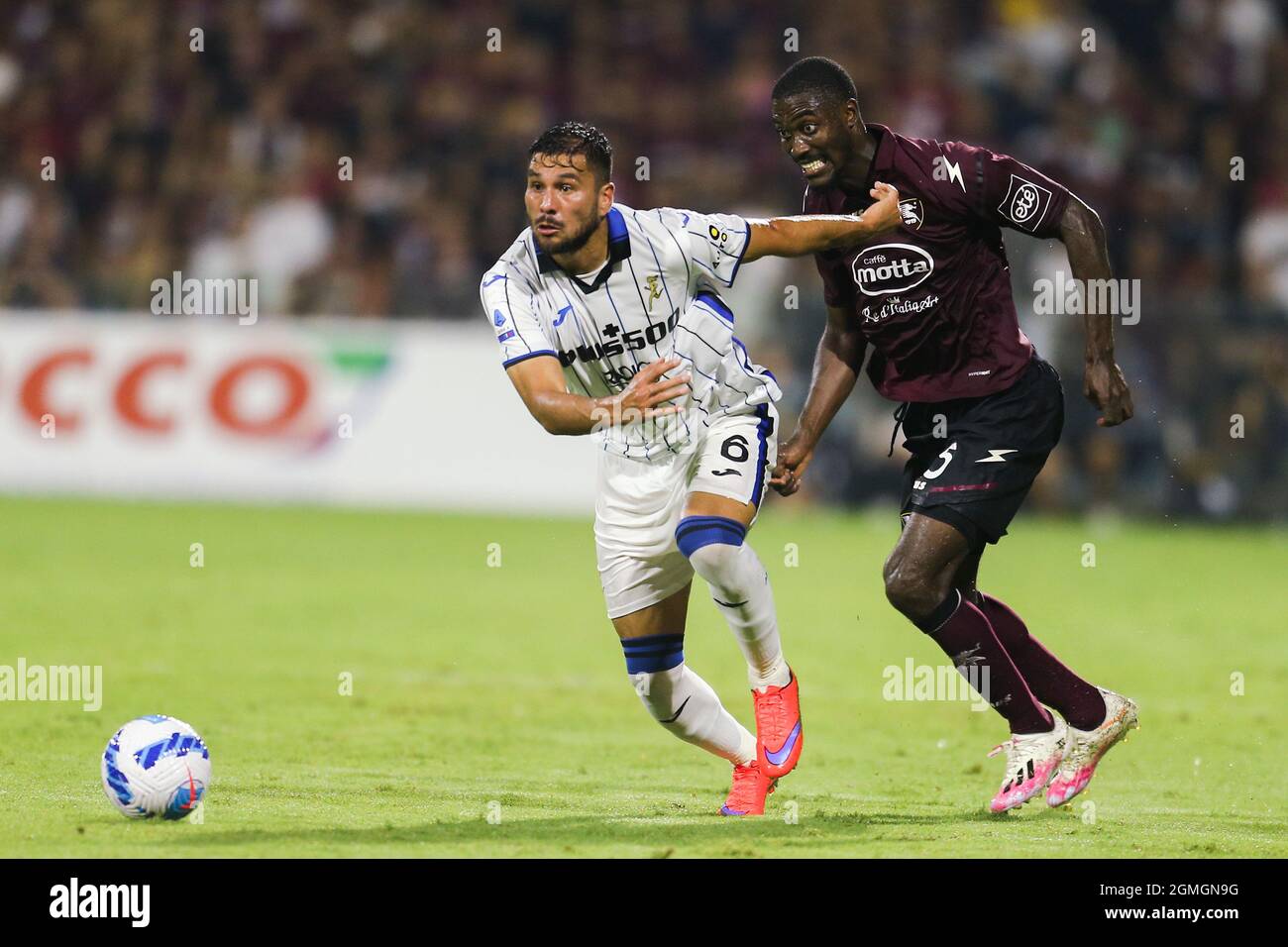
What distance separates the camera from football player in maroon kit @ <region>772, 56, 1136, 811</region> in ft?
23.1

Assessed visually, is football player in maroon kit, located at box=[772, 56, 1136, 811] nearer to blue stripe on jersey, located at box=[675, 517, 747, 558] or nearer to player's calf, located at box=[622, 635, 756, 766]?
blue stripe on jersey, located at box=[675, 517, 747, 558]

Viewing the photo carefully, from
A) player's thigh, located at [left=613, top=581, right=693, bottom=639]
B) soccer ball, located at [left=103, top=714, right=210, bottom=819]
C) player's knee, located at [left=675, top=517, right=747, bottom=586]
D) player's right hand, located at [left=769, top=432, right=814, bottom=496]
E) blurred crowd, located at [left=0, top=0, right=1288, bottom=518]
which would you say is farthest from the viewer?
blurred crowd, located at [left=0, top=0, right=1288, bottom=518]

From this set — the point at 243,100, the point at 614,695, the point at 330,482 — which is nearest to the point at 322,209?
the point at 243,100

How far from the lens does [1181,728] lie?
9258 millimetres

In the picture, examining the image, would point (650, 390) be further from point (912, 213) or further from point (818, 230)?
point (912, 213)

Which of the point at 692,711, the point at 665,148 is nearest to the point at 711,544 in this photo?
the point at 692,711

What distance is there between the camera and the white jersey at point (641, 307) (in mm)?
6977

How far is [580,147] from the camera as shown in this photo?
6.75m

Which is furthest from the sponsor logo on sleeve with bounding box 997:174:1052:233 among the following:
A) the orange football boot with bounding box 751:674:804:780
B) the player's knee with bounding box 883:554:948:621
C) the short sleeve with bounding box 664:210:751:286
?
the orange football boot with bounding box 751:674:804:780

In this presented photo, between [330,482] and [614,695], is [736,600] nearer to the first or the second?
[614,695]

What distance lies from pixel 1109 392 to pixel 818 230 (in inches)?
48.4

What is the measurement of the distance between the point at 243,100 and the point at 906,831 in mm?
15943

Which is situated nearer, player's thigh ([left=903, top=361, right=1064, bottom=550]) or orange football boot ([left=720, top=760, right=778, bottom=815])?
orange football boot ([left=720, top=760, right=778, bottom=815])

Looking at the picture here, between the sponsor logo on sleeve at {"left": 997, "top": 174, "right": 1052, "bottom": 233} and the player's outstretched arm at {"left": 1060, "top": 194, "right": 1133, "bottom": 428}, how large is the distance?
0.09 metres
